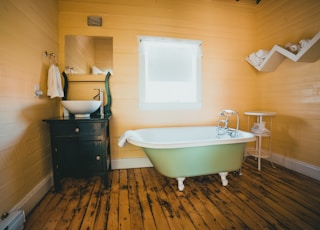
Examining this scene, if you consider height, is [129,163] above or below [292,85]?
below

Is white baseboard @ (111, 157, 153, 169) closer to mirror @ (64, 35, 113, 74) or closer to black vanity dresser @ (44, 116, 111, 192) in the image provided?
black vanity dresser @ (44, 116, 111, 192)

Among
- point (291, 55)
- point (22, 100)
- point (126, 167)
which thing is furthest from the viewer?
point (126, 167)

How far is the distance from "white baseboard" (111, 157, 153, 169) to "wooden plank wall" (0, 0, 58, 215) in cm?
84

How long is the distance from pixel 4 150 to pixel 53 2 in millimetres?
1947

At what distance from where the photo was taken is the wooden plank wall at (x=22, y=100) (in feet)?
4.13

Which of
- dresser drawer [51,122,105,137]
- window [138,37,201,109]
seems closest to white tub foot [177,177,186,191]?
dresser drawer [51,122,105,137]

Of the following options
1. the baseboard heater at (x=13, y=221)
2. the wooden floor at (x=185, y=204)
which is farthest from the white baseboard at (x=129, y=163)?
the baseboard heater at (x=13, y=221)

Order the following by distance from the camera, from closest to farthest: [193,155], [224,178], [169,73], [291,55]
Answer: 1. [193,155]
2. [224,178]
3. [291,55]
4. [169,73]

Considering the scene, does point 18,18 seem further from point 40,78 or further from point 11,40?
point 40,78

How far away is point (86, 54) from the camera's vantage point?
7.57 feet

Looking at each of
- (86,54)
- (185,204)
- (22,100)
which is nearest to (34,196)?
(22,100)

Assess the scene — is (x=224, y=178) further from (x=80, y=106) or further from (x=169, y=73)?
(x=80, y=106)

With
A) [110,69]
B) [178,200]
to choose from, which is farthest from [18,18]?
[178,200]

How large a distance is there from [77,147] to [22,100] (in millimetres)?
670
